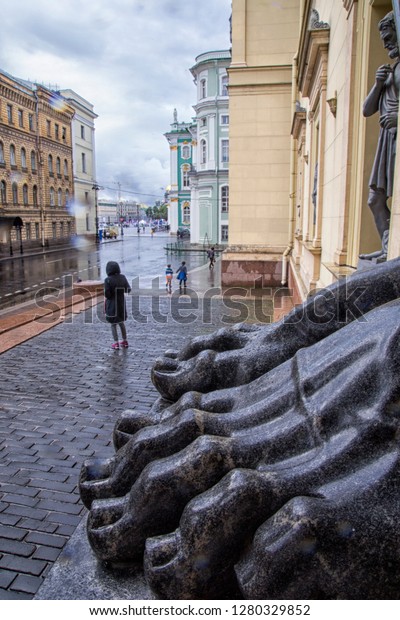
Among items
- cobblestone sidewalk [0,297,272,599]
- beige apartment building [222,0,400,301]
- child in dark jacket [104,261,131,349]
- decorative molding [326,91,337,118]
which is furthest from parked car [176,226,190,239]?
decorative molding [326,91,337,118]

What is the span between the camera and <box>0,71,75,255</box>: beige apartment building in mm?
37656

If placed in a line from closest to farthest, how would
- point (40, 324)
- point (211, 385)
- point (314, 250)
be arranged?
point (211, 385), point (314, 250), point (40, 324)

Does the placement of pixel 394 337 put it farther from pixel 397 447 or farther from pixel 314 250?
pixel 314 250

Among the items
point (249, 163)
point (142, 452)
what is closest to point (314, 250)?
point (142, 452)

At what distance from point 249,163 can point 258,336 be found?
1423 cm

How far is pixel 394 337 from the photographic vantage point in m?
2.17

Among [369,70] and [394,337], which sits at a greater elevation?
[369,70]

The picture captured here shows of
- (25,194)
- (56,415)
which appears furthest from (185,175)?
(56,415)

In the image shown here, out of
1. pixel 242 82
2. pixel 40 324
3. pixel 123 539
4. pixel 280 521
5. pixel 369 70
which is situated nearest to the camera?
Answer: pixel 280 521

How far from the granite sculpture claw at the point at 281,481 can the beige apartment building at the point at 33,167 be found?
3549 centimetres

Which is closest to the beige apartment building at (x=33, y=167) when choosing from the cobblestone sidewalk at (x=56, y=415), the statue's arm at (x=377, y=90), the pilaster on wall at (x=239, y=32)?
the pilaster on wall at (x=239, y=32)

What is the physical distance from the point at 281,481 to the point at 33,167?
44.6 meters

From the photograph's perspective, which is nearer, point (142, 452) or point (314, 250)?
point (142, 452)

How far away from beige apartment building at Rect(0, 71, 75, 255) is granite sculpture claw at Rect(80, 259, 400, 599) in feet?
116
